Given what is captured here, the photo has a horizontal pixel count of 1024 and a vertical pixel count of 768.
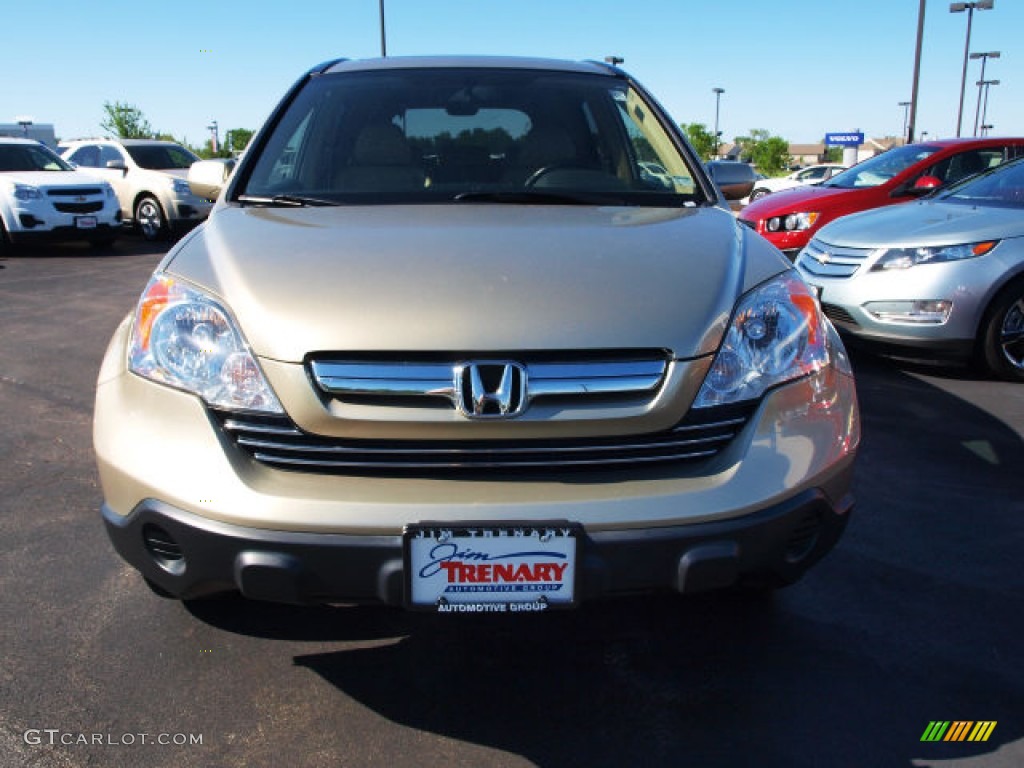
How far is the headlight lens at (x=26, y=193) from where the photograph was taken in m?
11.2

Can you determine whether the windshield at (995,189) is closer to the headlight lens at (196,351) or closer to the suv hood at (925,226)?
the suv hood at (925,226)

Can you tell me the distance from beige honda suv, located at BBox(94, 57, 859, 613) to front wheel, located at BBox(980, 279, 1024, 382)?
3.58 m

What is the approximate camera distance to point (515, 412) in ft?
5.85

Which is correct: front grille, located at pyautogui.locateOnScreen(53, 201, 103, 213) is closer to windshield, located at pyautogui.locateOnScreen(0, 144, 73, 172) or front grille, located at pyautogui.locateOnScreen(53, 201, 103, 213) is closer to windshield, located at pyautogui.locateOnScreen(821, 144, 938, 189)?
windshield, located at pyautogui.locateOnScreen(0, 144, 73, 172)

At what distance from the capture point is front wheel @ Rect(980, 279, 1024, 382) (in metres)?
5.09

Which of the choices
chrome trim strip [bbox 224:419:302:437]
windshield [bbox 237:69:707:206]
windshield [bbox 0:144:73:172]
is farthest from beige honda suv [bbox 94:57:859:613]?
windshield [bbox 0:144:73:172]

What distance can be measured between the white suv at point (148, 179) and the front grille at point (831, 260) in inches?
381

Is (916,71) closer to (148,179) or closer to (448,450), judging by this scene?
(148,179)

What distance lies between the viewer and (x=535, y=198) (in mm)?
2664

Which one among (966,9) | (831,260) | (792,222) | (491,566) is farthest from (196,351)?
(966,9)

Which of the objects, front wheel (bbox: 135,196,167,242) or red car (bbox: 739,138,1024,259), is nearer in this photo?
red car (bbox: 739,138,1024,259)

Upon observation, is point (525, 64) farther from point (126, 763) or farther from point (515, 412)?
point (126, 763)

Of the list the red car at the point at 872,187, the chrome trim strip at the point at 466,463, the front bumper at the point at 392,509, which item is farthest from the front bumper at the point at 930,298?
the chrome trim strip at the point at 466,463

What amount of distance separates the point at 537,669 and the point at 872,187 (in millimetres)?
7332
